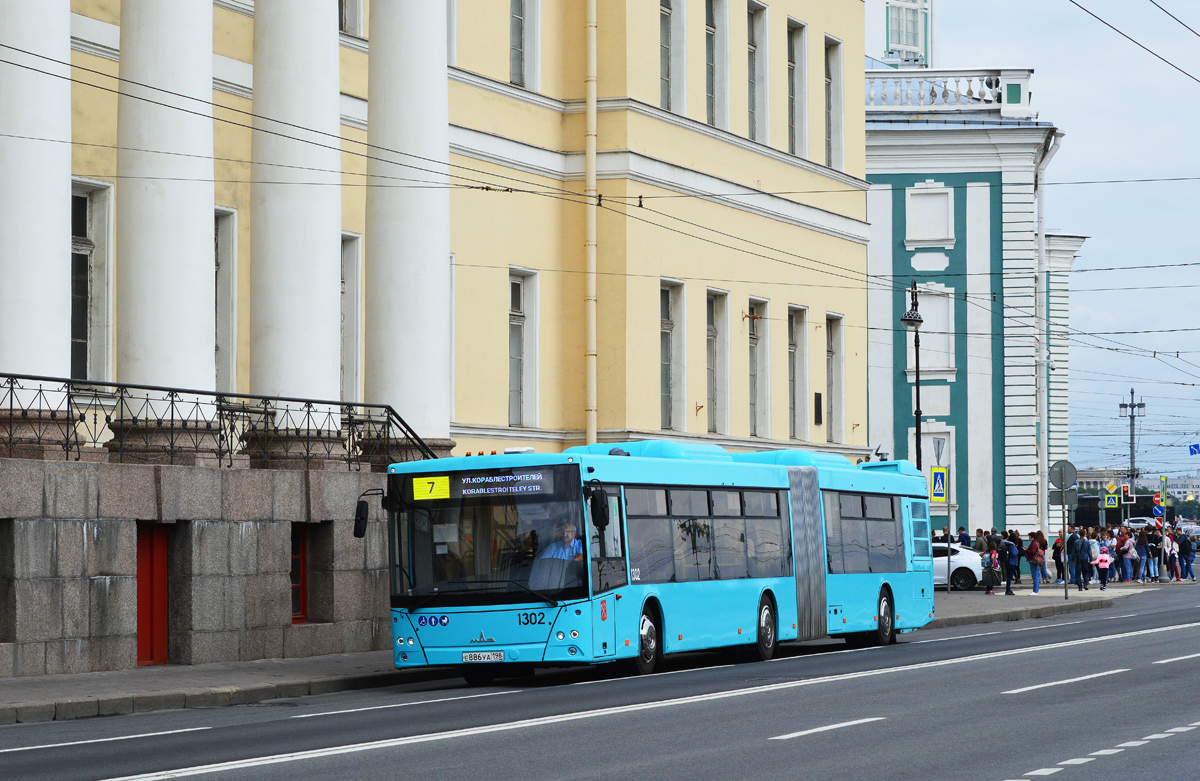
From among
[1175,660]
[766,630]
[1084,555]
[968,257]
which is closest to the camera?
[1175,660]

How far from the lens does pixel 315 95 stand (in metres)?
24.8

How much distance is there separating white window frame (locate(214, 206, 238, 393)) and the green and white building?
3565 centimetres

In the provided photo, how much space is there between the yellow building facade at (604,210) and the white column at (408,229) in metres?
0.17

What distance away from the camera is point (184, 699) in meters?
18.0

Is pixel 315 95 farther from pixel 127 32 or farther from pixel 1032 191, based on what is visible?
pixel 1032 191

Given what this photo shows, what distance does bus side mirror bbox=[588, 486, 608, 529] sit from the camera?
2019 centimetres

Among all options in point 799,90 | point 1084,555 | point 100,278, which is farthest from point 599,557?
point 1084,555

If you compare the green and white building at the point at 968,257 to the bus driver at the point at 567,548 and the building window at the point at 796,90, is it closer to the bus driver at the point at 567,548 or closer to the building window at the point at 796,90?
the building window at the point at 796,90

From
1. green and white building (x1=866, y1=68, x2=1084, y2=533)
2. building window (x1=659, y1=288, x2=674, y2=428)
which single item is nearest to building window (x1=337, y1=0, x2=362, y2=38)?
building window (x1=659, y1=288, x2=674, y2=428)

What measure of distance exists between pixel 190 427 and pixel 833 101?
75.6 feet

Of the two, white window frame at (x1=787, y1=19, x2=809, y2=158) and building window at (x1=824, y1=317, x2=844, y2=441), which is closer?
white window frame at (x1=787, y1=19, x2=809, y2=158)

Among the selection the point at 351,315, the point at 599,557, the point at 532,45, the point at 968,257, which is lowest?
the point at 599,557

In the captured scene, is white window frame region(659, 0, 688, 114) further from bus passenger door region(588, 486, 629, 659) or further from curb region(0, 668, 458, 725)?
curb region(0, 668, 458, 725)

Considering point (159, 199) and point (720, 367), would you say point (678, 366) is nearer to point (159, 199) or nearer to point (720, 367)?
point (720, 367)
